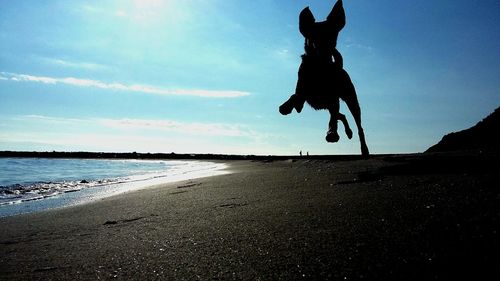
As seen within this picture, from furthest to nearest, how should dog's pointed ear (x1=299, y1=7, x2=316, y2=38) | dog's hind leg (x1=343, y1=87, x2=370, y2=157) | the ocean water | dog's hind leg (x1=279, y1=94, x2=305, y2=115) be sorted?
the ocean water
dog's hind leg (x1=343, y1=87, x2=370, y2=157)
dog's hind leg (x1=279, y1=94, x2=305, y2=115)
dog's pointed ear (x1=299, y1=7, x2=316, y2=38)

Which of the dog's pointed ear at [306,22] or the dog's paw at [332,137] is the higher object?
the dog's pointed ear at [306,22]

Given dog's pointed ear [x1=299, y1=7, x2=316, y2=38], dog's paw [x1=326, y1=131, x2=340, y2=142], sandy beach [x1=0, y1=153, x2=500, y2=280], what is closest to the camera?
sandy beach [x1=0, y1=153, x2=500, y2=280]

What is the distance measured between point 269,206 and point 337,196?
23.3 inches

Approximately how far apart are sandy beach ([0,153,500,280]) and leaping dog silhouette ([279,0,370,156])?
32.2 inches

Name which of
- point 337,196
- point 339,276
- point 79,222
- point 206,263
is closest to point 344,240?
point 339,276

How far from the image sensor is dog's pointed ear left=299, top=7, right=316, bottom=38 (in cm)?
274

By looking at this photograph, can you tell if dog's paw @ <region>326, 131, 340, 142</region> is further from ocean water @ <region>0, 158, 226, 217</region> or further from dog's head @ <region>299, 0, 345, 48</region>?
ocean water @ <region>0, 158, 226, 217</region>

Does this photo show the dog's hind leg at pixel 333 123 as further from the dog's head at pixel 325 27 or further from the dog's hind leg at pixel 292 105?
the dog's head at pixel 325 27

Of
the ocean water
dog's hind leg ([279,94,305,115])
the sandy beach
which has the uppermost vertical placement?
dog's hind leg ([279,94,305,115])

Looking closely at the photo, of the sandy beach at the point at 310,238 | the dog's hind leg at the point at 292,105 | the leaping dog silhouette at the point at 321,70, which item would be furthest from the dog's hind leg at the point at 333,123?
the sandy beach at the point at 310,238

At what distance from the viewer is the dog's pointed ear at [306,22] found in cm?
274

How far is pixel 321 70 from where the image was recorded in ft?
9.59

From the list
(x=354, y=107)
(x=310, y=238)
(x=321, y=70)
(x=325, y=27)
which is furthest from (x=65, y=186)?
(x=310, y=238)

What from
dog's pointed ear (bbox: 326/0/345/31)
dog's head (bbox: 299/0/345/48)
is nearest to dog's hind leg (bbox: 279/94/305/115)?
dog's head (bbox: 299/0/345/48)
